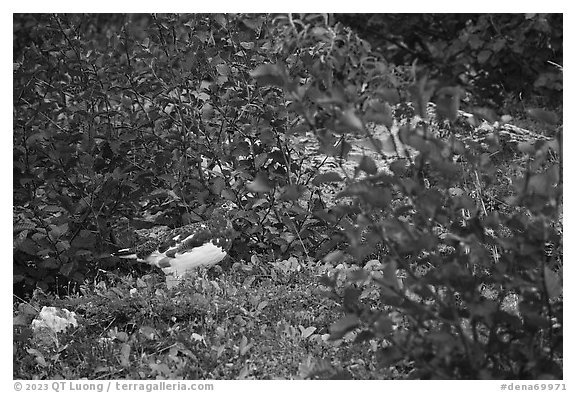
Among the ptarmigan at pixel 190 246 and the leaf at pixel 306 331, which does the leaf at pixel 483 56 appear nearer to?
the ptarmigan at pixel 190 246

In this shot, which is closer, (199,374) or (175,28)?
(199,374)

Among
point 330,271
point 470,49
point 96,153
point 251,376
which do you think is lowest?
point 251,376

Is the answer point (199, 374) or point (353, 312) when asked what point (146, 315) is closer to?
point (199, 374)

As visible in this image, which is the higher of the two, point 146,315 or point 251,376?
point 146,315

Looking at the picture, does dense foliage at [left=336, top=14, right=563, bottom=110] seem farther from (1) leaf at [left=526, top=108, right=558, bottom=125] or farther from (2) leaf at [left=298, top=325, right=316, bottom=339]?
(1) leaf at [left=526, top=108, right=558, bottom=125]

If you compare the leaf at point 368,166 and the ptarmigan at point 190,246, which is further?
the ptarmigan at point 190,246

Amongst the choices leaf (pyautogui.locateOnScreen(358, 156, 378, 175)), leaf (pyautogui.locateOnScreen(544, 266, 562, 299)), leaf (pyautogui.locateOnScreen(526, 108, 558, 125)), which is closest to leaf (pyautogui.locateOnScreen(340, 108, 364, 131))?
leaf (pyautogui.locateOnScreen(358, 156, 378, 175))

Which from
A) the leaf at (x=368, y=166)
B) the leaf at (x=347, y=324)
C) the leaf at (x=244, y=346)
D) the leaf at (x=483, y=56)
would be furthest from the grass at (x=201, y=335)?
the leaf at (x=483, y=56)

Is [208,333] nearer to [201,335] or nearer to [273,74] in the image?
[201,335]

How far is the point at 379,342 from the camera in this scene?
9.29 feet

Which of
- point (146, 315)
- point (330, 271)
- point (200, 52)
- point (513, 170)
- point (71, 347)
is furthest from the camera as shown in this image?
point (513, 170)

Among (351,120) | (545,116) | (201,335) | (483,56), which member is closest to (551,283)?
(545,116)
